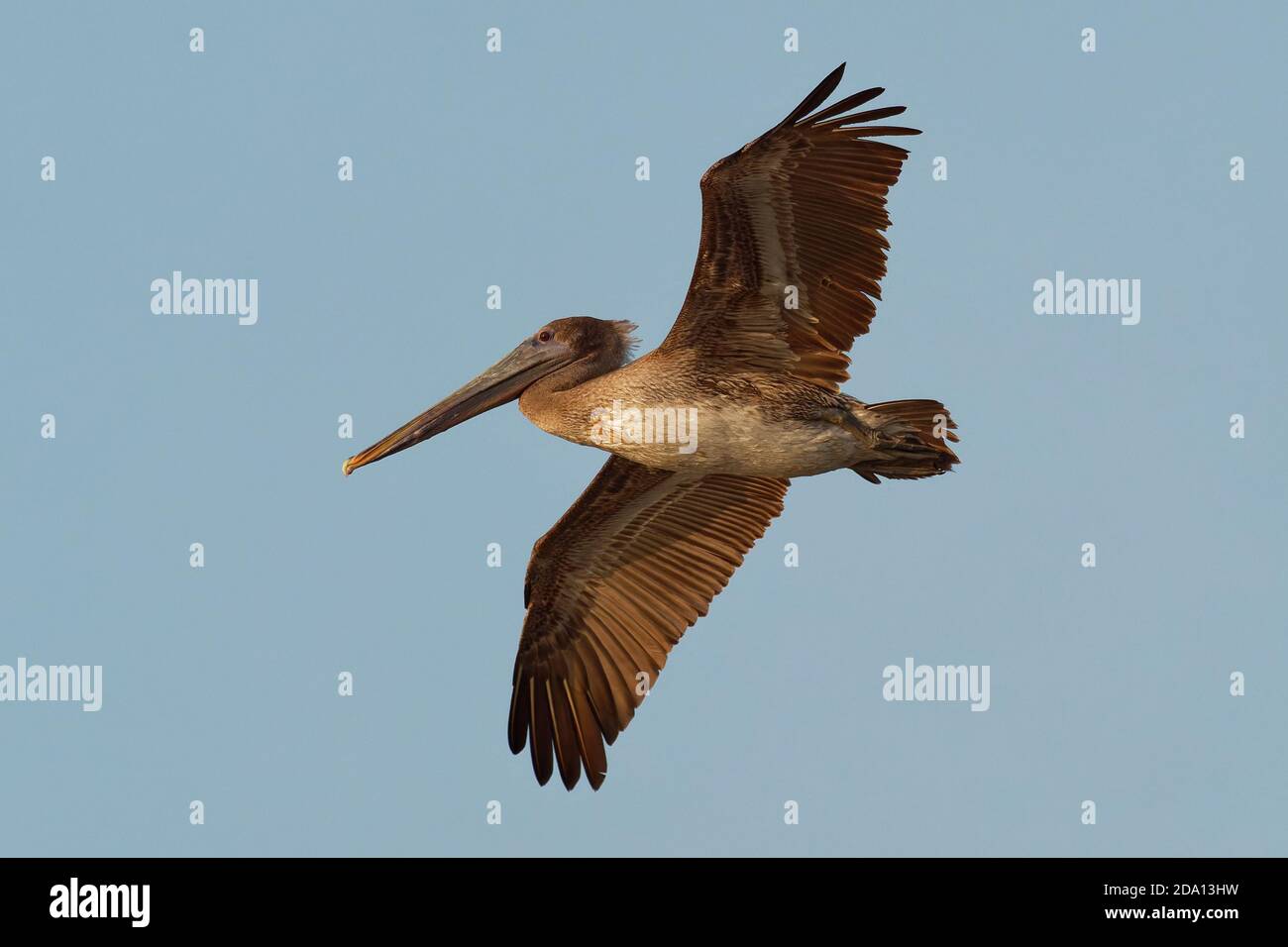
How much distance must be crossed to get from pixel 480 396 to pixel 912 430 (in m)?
3.33

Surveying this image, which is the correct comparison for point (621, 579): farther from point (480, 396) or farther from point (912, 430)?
point (912, 430)

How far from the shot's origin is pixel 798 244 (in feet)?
39.7

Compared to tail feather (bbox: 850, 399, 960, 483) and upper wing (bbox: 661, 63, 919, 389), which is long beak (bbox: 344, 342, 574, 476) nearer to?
upper wing (bbox: 661, 63, 919, 389)

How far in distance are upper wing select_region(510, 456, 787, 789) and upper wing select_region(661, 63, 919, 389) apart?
162 centimetres

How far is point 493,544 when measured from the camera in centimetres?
1511

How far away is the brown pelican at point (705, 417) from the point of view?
39.2 feet

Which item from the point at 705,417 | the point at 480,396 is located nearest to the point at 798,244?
the point at 705,417

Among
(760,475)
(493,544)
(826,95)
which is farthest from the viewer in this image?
(493,544)

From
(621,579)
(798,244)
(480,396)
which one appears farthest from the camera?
(621,579)

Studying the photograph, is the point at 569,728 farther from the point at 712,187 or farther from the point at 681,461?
the point at 712,187

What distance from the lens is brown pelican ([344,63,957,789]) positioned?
11.9m

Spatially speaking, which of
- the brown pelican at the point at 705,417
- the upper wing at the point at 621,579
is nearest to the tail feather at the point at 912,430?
the brown pelican at the point at 705,417

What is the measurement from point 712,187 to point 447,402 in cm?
306
